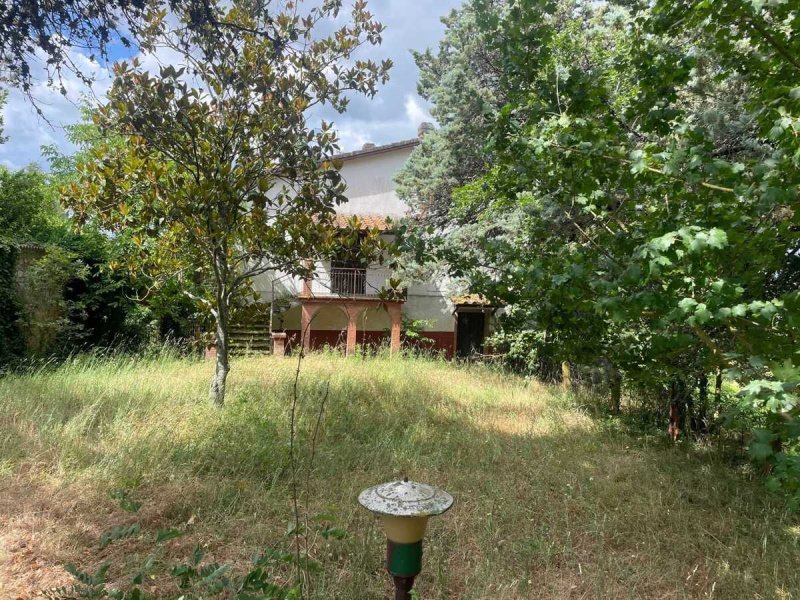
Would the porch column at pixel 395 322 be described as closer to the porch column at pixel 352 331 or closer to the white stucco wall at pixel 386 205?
the porch column at pixel 352 331

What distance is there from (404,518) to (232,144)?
160 inches

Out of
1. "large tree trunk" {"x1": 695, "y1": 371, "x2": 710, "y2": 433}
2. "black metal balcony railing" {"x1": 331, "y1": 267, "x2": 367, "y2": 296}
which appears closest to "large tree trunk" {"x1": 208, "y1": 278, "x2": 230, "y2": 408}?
"large tree trunk" {"x1": 695, "y1": 371, "x2": 710, "y2": 433}

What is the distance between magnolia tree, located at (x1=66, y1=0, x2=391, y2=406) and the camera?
4137 millimetres

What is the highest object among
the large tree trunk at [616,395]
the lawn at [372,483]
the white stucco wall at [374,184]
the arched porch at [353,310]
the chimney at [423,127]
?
the chimney at [423,127]

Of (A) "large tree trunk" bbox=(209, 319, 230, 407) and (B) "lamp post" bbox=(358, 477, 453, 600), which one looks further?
(A) "large tree trunk" bbox=(209, 319, 230, 407)

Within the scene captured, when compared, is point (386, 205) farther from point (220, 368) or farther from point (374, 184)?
point (220, 368)

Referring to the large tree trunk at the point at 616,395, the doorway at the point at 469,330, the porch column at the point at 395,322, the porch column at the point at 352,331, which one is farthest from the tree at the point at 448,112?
the large tree trunk at the point at 616,395

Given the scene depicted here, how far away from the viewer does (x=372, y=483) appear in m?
3.98

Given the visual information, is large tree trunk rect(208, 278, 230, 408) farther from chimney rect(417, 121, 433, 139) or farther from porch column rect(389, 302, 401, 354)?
chimney rect(417, 121, 433, 139)

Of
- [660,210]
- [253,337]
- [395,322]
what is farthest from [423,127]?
[660,210]

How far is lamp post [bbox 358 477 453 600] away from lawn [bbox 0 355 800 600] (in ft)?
2.80

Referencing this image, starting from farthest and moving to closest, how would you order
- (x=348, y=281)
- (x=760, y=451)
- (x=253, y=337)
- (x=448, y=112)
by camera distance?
(x=348, y=281), (x=253, y=337), (x=448, y=112), (x=760, y=451)

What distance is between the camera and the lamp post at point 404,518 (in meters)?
1.86

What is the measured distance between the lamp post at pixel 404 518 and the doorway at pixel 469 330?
14.1m
